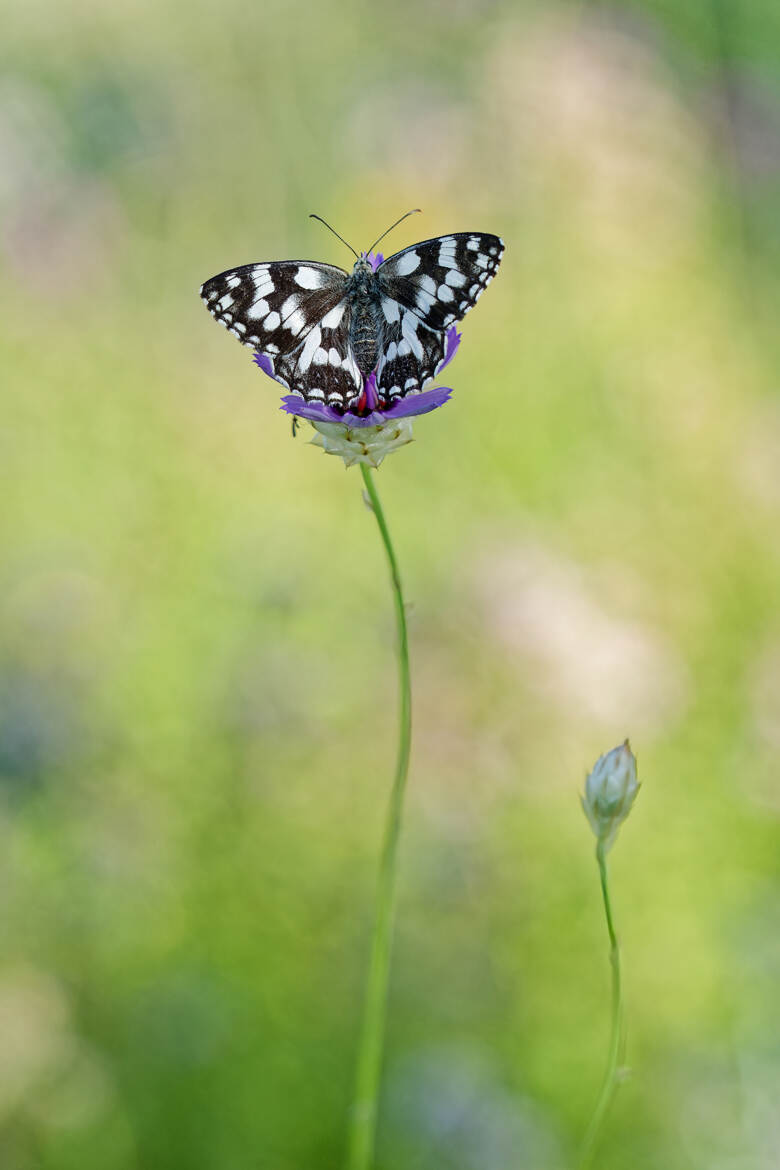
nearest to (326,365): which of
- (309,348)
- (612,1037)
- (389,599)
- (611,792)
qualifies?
(309,348)

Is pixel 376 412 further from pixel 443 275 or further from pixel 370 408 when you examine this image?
pixel 443 275

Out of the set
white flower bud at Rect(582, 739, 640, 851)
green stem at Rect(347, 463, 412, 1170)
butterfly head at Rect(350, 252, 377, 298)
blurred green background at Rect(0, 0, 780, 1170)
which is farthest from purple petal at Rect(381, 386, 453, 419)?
blurred green background at Rect(0, 0, 780, 1170)

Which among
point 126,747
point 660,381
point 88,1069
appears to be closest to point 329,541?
point 126,747

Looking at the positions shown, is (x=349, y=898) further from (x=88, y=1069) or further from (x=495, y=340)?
(x=495, y=340)

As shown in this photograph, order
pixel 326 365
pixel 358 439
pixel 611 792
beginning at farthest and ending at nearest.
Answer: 1. pixel 326 365
2. pixel 358 439
3. pixel 611 792

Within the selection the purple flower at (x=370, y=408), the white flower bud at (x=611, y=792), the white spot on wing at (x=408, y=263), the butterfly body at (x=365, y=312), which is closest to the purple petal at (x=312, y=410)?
the purple flower at (x=370, y=408)

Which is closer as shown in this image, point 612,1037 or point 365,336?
point 612,1037

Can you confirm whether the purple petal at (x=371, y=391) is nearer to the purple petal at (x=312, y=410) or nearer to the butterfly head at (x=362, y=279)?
the purple petal at (x=312, y=410)
